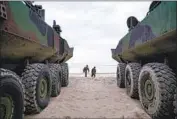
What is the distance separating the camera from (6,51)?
13.8 ft

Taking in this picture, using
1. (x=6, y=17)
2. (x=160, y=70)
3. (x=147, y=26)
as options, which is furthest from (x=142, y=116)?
(x=6, y=17)

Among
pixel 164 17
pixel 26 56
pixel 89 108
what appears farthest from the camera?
pixel 89 108

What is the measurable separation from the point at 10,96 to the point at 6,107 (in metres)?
0.17

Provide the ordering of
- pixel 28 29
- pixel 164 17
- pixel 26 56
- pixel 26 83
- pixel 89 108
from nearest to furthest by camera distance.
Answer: pixel 164 17 < pixel 28 29 < pixel 26 83 < pixel 26 56 < pixel 89 108

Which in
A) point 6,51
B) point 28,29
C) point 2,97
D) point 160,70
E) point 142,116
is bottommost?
point 142,116

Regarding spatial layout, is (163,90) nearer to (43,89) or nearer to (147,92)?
(147,92)

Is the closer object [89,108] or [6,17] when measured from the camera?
[6,17]

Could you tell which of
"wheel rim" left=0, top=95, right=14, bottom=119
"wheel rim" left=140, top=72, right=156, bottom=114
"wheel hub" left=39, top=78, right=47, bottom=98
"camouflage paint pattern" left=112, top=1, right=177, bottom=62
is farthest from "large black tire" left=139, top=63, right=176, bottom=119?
"wheel hub" left=39, top=78, right=47, bottom=98

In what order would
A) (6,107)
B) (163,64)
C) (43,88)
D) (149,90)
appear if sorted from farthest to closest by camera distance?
(43,88)
(149,90)
(163,64)
(6,107)

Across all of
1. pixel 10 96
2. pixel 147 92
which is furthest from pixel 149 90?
pixel 10 96

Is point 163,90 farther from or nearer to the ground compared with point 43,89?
farther from the ground

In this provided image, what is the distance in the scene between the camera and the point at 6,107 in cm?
367

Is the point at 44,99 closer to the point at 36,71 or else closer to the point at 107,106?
the point at 36,71

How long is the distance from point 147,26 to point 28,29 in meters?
2.21
